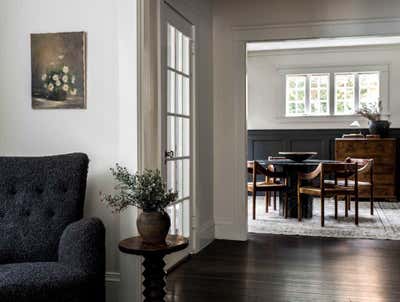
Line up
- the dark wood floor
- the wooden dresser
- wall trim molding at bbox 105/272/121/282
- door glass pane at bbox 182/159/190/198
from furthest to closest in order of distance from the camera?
the wooden dresser < door glass pane at bbox 182/159/190/198 < the dark wood floor < wall trim molding at bbox 105/272/121/282

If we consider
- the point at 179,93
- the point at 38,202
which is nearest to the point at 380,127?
the point at 179,93

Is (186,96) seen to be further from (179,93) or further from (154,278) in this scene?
(154,278)

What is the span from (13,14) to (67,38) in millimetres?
434

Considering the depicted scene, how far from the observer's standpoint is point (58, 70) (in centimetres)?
300

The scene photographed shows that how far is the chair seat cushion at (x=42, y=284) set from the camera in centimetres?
211

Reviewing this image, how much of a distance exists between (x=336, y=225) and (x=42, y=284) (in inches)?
171

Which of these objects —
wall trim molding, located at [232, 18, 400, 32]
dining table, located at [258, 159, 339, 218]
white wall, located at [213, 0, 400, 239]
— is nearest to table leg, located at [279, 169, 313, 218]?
dining table, located at [258, 159, 339, 218]

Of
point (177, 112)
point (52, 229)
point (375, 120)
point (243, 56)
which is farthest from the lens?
point (375, 120)

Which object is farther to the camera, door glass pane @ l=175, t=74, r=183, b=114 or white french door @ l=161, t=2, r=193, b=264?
door glass pane @ l=175, t=74, r=183, b=114

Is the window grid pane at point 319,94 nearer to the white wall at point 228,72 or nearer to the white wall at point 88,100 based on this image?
the white wall at point 228,72

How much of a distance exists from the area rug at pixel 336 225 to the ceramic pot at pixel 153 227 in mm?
3242

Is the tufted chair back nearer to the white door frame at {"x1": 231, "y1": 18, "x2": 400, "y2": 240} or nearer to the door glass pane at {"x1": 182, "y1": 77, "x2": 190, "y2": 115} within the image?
the door glass pane at {"x1": 182, "y1": 77, "x2": 190, "y2": 115}

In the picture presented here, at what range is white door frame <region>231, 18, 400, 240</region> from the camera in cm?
489

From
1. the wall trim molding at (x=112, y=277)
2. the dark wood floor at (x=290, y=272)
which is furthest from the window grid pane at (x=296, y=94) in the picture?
the wall trim molding at (x=112, y=277)
